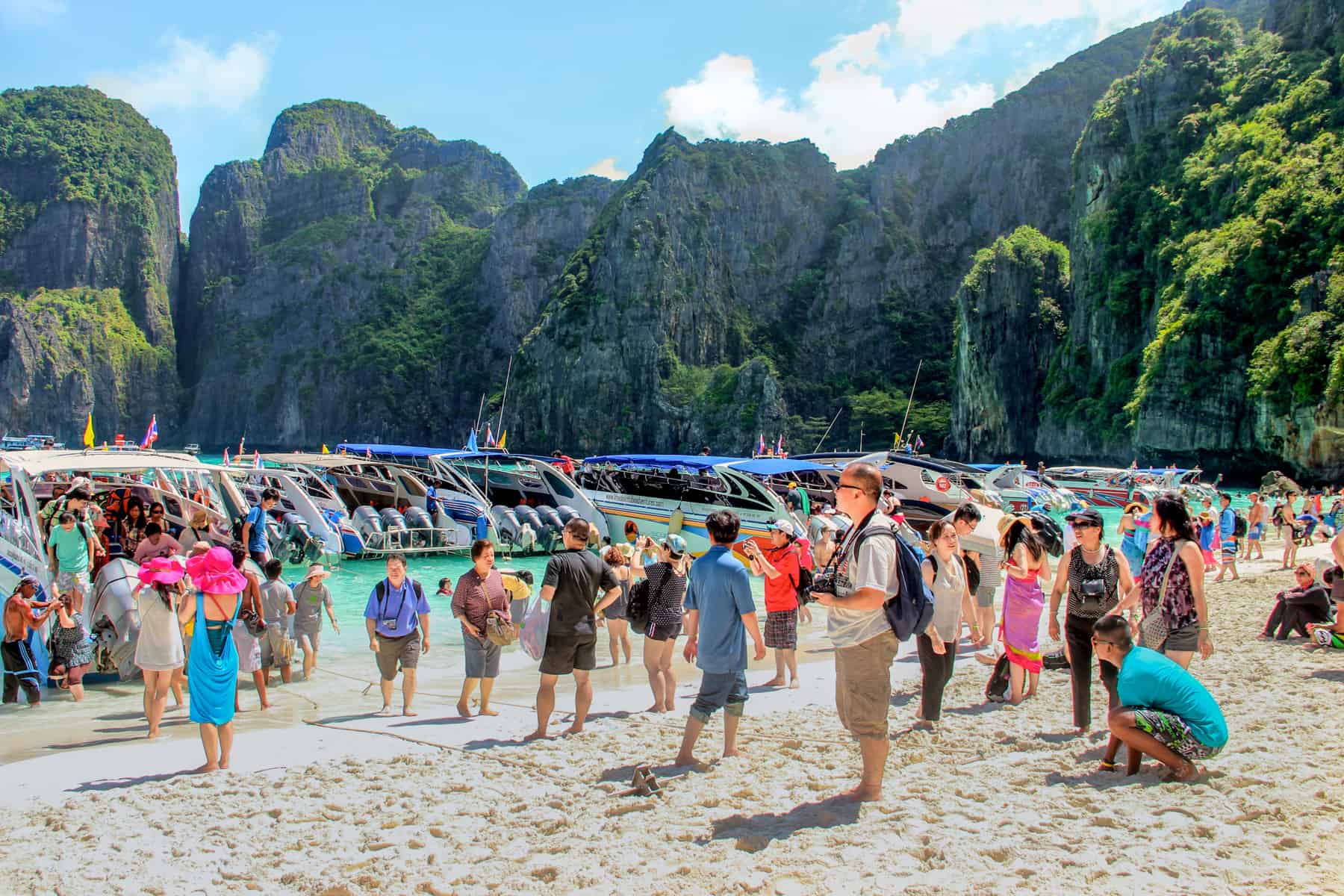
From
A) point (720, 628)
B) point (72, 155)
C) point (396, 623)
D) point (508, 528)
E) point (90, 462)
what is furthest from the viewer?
point (72, 155)

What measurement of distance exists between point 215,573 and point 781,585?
467 centimetres

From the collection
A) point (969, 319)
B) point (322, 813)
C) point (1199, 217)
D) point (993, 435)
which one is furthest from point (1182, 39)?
point (322, 813)

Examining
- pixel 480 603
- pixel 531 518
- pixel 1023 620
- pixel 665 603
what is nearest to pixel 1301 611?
pixel 1023 620

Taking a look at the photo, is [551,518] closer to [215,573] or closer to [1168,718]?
[215,573]

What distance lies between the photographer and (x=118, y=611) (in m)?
8.45

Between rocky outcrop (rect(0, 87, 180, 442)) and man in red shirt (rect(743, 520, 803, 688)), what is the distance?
135814 mm

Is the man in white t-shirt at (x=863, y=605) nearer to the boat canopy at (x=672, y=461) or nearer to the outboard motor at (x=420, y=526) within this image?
the boat canopy at (x=672, y=461)

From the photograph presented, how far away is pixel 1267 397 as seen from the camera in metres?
43.6

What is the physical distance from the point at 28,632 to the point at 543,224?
12390 cm

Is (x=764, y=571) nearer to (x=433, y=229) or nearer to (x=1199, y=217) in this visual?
(x=1199, y=217)

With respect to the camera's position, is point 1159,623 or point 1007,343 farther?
point 1007,343

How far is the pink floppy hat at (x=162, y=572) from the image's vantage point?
654 centimetres

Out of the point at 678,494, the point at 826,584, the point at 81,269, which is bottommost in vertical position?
the point at 678,494

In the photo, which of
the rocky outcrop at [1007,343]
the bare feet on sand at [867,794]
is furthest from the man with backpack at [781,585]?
the rocky outcrop at [1007,343]
